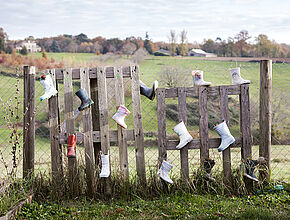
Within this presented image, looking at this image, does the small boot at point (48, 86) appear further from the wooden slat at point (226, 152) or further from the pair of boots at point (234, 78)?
the wooden slat at point (226, 152)

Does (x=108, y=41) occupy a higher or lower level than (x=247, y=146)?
higher

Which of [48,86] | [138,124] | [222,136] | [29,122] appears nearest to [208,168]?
[222,136]

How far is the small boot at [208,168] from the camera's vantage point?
4.25 metres

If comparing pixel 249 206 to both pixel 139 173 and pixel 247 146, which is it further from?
pixel 139 173

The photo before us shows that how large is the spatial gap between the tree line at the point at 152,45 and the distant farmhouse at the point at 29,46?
222 mm

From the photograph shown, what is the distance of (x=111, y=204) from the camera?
402 centimetres

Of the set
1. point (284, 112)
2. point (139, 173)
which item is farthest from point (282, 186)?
point (284, 112)

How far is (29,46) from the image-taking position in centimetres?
1759

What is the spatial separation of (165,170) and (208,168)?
0.58 metres

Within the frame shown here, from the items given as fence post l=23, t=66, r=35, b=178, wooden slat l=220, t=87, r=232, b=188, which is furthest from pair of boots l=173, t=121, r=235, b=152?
fence post l=23, t=66, r=35, b=178

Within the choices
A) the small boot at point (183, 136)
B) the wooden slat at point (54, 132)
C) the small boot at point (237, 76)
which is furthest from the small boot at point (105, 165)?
the small boot at point (237, 76)

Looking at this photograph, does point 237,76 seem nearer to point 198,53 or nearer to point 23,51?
point 198,53

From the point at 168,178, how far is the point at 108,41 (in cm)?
1389

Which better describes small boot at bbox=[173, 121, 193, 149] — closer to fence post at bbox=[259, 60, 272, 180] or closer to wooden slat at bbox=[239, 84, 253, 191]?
wooden slat at bbox=[239, 84, 253, 191]
